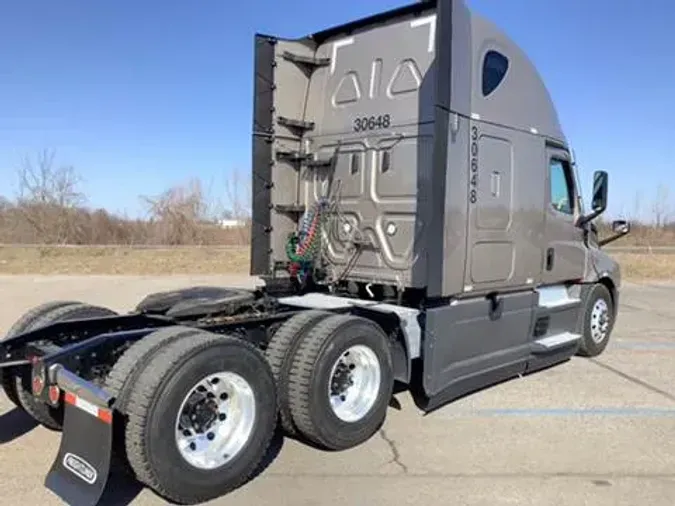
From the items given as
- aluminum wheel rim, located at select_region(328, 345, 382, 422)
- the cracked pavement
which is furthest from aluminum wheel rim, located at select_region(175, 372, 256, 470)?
aluminum wheel rim, located at select_region(328, 345, 382, 422)

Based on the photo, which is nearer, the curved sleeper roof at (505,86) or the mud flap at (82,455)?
the mud flap at (82,455)

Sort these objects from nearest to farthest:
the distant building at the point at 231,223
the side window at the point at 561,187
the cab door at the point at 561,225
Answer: the cab door at the point at 561,225 < the side window at the point at 561,187 < the distant building at the point at 231,223

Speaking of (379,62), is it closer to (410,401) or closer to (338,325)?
(338,325)

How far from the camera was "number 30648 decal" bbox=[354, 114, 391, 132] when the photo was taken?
20.5 feet

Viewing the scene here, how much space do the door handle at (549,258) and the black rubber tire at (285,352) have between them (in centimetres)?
324

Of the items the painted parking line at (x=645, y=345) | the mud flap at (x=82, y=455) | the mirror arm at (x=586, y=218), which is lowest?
the painted parking line at (x=645, y=345)

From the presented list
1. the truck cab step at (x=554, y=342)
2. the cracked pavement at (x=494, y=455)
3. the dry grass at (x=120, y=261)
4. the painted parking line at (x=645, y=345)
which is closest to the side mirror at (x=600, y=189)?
the truck cab step at (x=554, y=342)

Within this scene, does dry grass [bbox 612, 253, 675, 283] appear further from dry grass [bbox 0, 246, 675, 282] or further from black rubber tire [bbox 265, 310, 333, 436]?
black rubber tire [bbox 265, 310, 333, 436]

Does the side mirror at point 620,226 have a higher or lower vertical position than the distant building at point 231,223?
lower

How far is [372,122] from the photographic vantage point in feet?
21.0

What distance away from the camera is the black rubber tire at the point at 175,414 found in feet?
12.0

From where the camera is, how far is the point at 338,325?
481 cm

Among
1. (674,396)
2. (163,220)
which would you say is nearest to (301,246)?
(674,396)

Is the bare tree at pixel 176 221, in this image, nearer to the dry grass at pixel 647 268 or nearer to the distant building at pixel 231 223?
the distant building at pixel 231 223
